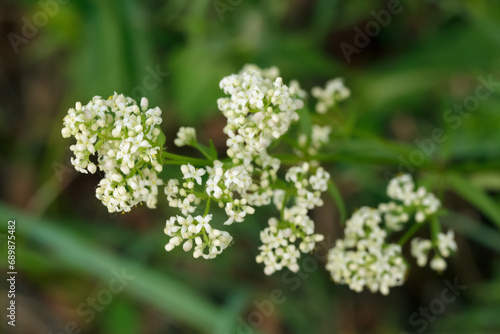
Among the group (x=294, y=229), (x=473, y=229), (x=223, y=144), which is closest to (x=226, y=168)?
(x=294, y=229)

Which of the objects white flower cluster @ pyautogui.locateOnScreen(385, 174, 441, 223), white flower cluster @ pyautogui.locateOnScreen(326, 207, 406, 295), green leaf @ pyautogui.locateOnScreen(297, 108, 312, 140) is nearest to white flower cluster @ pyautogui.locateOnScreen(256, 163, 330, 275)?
green leaf @ pyautogui.locateOnScreen(297, 108, 312, 140)

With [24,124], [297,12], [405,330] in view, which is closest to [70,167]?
[24,124]

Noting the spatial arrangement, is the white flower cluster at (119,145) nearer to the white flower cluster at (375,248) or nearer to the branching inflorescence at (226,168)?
the branching inflorescence at (226,168)

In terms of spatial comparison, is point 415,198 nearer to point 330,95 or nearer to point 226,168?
point 330,95

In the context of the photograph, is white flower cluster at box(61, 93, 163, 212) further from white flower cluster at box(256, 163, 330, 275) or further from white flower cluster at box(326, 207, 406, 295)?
white flower cluster at box(326, 207, 406, 295)

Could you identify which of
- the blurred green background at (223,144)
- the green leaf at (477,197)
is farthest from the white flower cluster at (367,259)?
the blurred green background at (223,144)

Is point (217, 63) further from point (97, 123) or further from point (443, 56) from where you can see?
point (97, 123)
